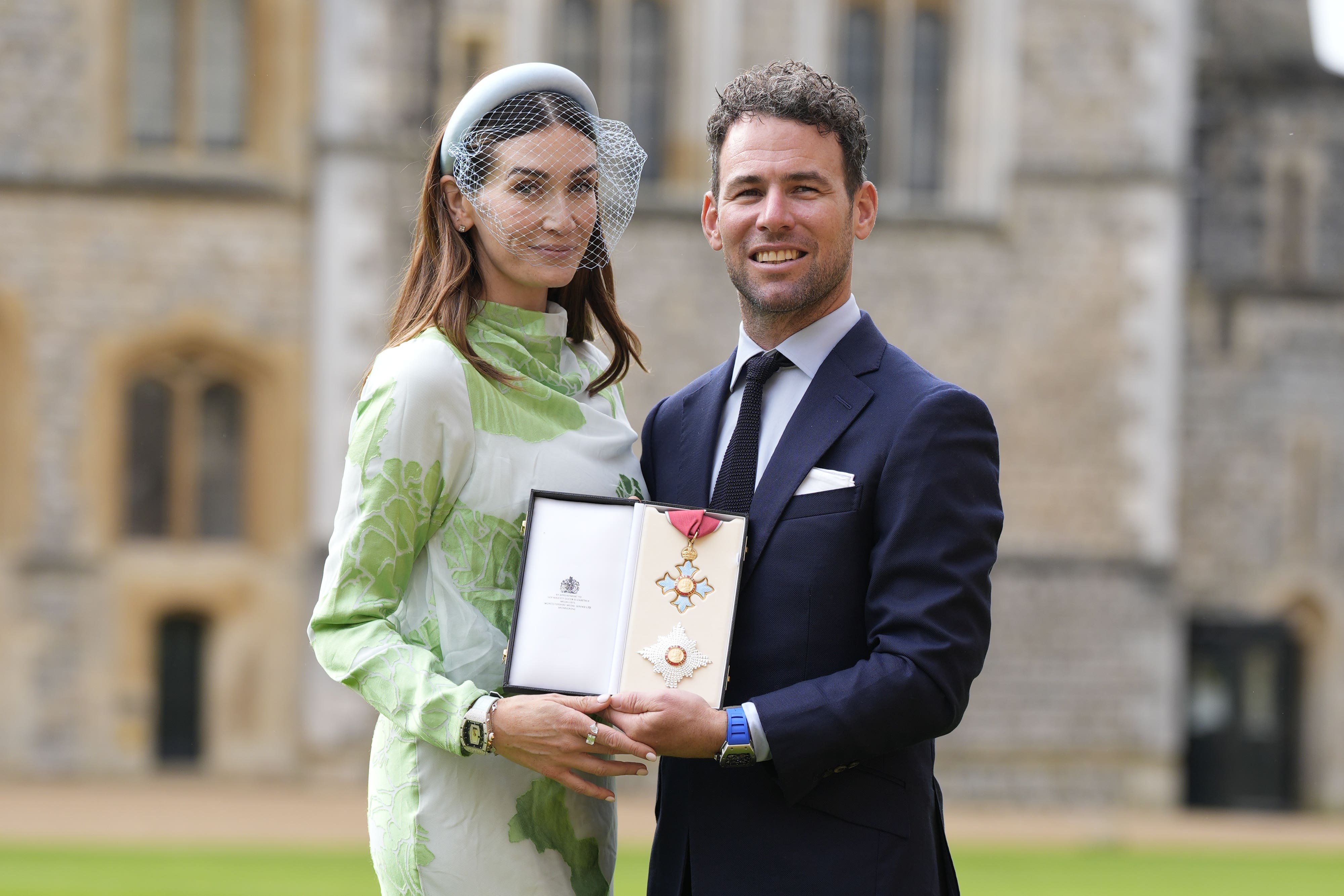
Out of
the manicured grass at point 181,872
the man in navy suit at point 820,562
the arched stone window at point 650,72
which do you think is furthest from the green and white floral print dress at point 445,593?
the arched stone window at point 650,72

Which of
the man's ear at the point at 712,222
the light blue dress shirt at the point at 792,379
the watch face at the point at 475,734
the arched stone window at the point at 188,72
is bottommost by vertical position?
the watch face at the point at 475,734

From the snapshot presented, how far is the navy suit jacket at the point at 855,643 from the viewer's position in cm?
241

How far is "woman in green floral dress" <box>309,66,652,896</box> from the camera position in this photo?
254 cm

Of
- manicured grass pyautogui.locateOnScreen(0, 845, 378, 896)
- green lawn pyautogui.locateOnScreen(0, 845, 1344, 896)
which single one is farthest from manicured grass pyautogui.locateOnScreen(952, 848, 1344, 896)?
manicured grass pyautogui.locateOnScreen(0, 845, 378, 896)

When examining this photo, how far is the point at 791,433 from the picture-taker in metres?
2.64

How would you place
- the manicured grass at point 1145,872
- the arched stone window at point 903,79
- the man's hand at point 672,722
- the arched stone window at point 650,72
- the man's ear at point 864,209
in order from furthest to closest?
the arched stone window at point 903,79, the arched stone window at point 650,72, the manicured grass at point 1145,872, the man's ear at point 864,209, the man's hand at point 672,722

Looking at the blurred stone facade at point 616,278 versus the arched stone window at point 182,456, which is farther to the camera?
the arched stone window at point 182,456

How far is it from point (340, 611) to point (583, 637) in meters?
0.39

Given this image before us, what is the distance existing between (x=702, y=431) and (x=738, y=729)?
23.4 inches

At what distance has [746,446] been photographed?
2688 millimetres

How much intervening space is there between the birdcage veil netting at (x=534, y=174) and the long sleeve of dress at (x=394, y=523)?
232 millimetres

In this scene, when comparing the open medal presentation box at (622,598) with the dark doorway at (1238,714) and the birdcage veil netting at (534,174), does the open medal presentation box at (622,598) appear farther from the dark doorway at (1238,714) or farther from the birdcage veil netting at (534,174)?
the dark doorway at (1238,714)

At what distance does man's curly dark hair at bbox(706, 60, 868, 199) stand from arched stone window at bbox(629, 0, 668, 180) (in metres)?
11.6

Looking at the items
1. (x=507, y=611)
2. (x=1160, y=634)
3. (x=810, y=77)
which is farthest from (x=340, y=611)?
(x=1160, y=634)
